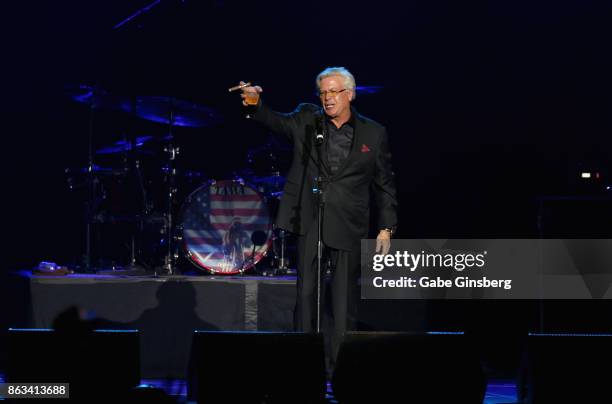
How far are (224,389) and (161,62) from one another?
5431mm

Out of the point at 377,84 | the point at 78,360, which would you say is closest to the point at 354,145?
the point at 78,360

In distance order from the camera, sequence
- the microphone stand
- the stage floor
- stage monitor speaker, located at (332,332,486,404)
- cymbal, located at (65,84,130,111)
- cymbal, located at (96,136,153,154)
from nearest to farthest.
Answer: stage monitor speaker, located at (332,332,486,404), the microphone stand, the stage floor, cymbal, located at (65,84,130,111), cymbal, located at (96,136,153,154)

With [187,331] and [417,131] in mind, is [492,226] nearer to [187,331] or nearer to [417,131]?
[417,131]

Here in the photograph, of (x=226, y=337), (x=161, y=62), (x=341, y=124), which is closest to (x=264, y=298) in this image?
(x=341, y=124)

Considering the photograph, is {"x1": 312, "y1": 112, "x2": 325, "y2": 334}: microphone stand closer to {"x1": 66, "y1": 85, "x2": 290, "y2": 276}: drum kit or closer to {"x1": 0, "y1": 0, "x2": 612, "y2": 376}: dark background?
{"x1": 66, "y1": 85, "x2": 290, "y2": 276}: drum kit

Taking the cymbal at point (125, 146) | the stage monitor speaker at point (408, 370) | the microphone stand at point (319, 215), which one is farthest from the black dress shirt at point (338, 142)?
the cymbal at point (125, 146)

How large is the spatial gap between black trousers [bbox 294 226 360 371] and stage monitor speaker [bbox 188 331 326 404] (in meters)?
0.97

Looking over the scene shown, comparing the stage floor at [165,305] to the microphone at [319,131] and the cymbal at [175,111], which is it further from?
the microphone at [319,131]

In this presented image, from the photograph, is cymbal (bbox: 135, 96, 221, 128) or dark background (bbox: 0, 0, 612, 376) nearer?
cymbal (bbox: 135, 96, 221, 128)

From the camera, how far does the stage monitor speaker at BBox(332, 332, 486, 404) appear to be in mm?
3980

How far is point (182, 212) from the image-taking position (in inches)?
285

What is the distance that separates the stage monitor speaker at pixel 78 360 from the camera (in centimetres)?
389

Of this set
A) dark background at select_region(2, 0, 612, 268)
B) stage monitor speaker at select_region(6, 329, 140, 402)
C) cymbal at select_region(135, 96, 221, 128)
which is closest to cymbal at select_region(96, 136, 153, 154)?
cymbal at select_region(135, 96, 221, 128)

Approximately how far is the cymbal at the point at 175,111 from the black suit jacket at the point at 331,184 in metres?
2.31
